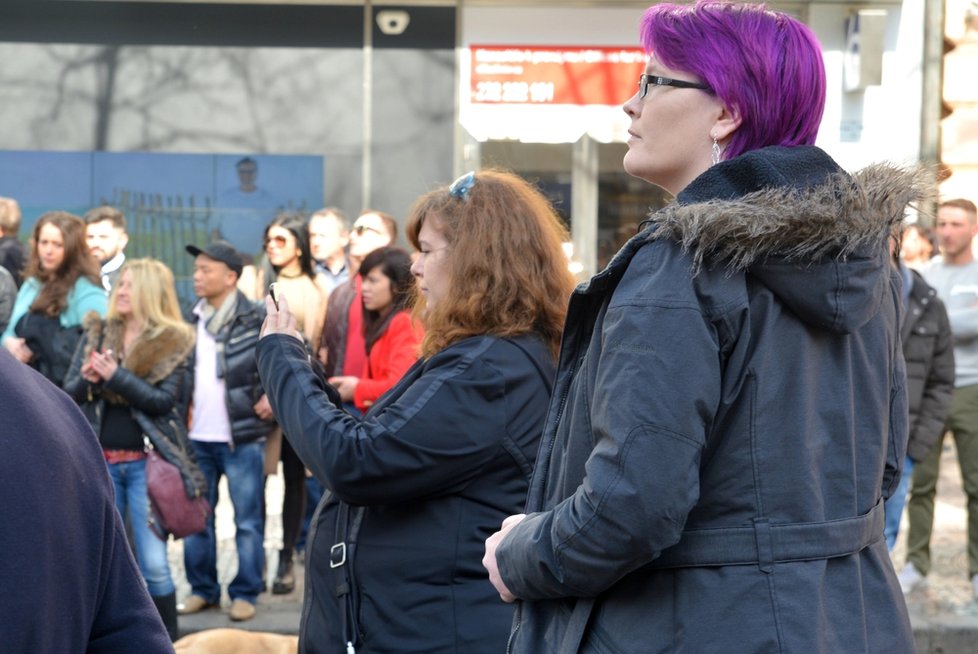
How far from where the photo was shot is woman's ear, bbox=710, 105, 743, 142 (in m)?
2.02

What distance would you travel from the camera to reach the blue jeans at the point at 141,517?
→ 5.85 meters

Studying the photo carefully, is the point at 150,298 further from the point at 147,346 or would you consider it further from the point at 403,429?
the point at 403,429

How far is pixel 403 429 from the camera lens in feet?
9.07

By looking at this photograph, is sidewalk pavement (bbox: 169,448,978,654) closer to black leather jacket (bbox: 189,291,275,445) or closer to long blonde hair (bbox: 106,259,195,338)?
black leather jacket (bbox: 189,291,275,445)

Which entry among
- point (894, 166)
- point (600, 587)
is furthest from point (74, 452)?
point (894, 166)

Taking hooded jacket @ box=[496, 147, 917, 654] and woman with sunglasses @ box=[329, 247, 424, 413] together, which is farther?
woman with sunglasses @ box=[329, 247, 424, 413]

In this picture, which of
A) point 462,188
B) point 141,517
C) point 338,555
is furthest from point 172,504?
point 462,188

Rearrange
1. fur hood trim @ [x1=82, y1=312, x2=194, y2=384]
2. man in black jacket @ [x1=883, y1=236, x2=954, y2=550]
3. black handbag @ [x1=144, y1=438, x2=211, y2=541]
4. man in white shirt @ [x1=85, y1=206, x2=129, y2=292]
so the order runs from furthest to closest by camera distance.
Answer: man in white shirt @ [x1=85, y1=206, x2=129, y2=292]
man in black jacket @ [x1=883, y1=236, x2=954, y2=550]
fur hood trim @ [x1=82, y1=312, x2=194, y2=384]
black handbag @ [x1=144, y1=438, x2=211, y2=541]

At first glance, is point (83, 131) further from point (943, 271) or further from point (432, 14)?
point (943, 271)

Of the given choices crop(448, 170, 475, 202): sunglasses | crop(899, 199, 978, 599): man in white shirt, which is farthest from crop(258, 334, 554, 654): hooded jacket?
crop(899, 199, 978, 599): man in white shirt

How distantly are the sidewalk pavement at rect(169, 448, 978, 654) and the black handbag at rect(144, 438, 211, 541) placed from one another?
706mm

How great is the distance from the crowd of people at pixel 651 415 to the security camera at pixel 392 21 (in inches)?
346

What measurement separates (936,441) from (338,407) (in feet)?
16.0

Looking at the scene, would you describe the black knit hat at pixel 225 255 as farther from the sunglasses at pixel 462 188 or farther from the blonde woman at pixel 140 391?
the sunglasses at pixel 462 188
